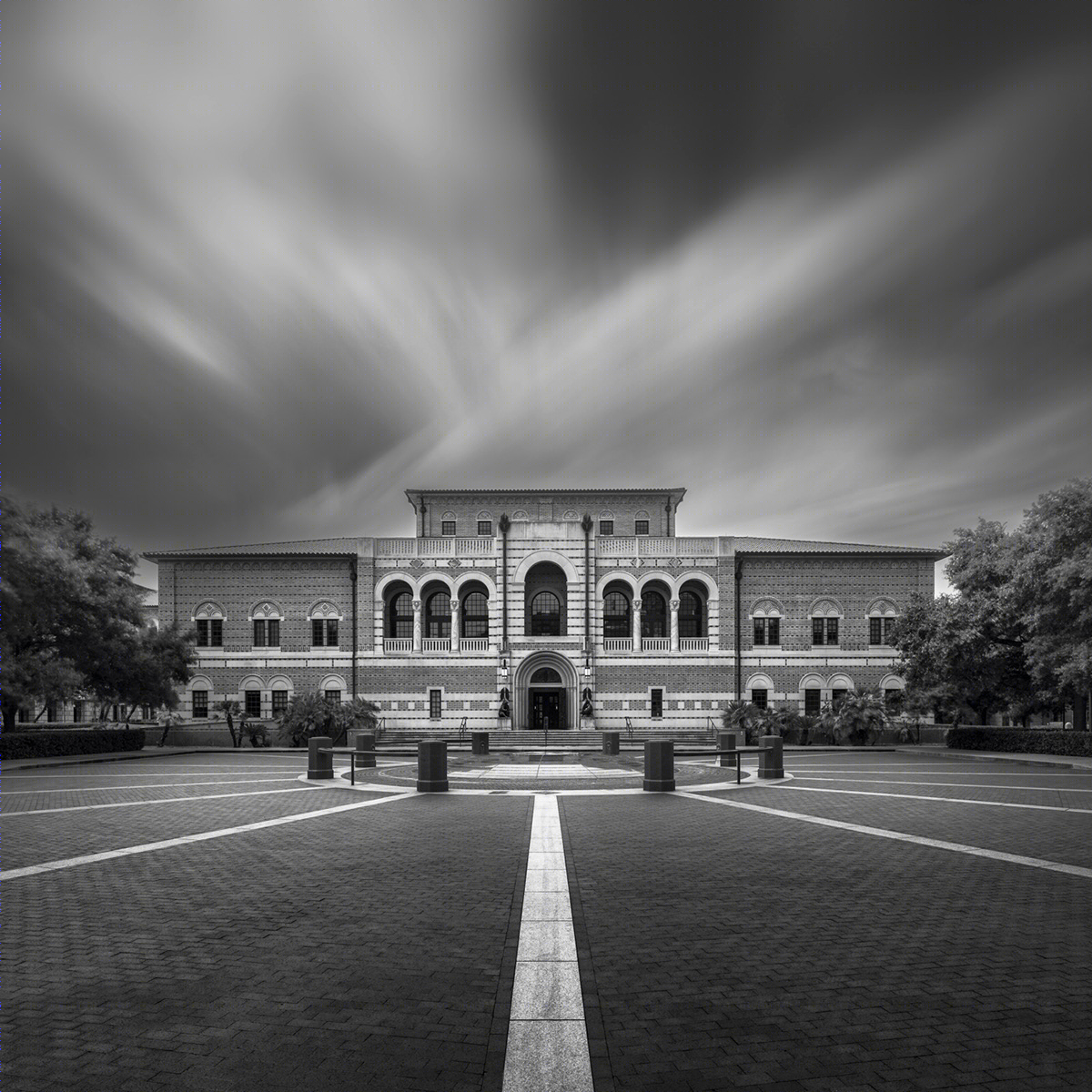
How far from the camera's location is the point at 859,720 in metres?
34.6

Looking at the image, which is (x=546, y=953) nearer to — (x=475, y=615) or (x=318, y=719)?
(x=318, y=719)

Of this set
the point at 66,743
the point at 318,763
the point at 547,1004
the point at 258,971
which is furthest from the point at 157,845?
the point at 66,743

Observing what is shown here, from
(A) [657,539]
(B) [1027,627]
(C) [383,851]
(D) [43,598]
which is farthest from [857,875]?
(A) [657,539]

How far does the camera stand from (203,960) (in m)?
6.50

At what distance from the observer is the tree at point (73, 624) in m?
23.7

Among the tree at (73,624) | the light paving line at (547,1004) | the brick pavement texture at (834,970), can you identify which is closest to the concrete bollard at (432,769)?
the brick pavement texture at (834,970)

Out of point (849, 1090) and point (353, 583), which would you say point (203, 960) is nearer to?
point (849, 1090)

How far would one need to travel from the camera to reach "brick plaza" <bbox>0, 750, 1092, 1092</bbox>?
479 centimetres

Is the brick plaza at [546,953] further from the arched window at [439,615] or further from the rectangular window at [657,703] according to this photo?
the arched window at [439,615]

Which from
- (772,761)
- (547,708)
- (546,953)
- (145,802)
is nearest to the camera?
(546,953)

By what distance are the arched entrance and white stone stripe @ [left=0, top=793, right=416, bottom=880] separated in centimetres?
2290

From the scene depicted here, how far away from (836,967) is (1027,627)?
25195 mm

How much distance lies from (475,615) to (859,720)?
731 inches

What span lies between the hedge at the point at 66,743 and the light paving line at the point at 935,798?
25300 millimetres
